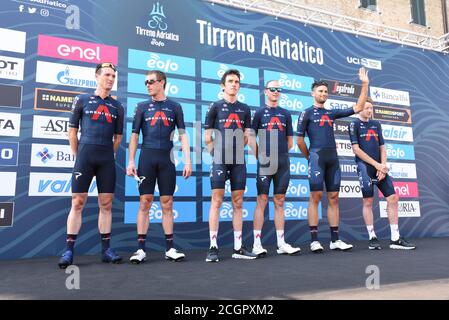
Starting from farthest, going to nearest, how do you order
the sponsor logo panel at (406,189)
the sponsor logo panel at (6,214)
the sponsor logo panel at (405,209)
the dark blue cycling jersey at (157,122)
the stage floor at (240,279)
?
the sponsor logo panel at (406,189)
the sponsor logo panel at (405,209)
the sponsor logo panel at (6,214)
the dark blue cycling jersey at (157,122)
the stage floor at (240,279)

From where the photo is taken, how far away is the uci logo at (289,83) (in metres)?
4.91

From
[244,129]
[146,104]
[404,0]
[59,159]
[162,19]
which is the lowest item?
[59,159]

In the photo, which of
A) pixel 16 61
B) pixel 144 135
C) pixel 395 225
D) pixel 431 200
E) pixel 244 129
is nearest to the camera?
pixel 144 135

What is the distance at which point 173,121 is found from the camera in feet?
10.2

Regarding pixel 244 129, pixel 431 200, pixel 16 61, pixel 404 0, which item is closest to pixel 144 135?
pixel 244 129

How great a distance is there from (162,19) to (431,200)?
16.4 feet

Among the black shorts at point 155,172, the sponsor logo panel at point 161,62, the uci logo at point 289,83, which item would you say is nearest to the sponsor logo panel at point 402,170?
the uci logo at point 289,83

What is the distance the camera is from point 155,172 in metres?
2.97

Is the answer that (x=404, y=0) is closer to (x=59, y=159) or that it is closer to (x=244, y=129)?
(x=244, y=129)

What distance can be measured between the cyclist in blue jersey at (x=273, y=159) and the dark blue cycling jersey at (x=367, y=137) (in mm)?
1002

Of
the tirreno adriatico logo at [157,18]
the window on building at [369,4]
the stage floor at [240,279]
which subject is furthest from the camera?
the window on building at [369,4]

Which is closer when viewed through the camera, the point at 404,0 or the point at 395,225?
the point at 395,225

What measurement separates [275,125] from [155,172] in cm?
132

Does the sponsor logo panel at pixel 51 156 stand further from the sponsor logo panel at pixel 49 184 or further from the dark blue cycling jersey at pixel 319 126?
A: the dark blue cycling jersey at pixel 319 126
